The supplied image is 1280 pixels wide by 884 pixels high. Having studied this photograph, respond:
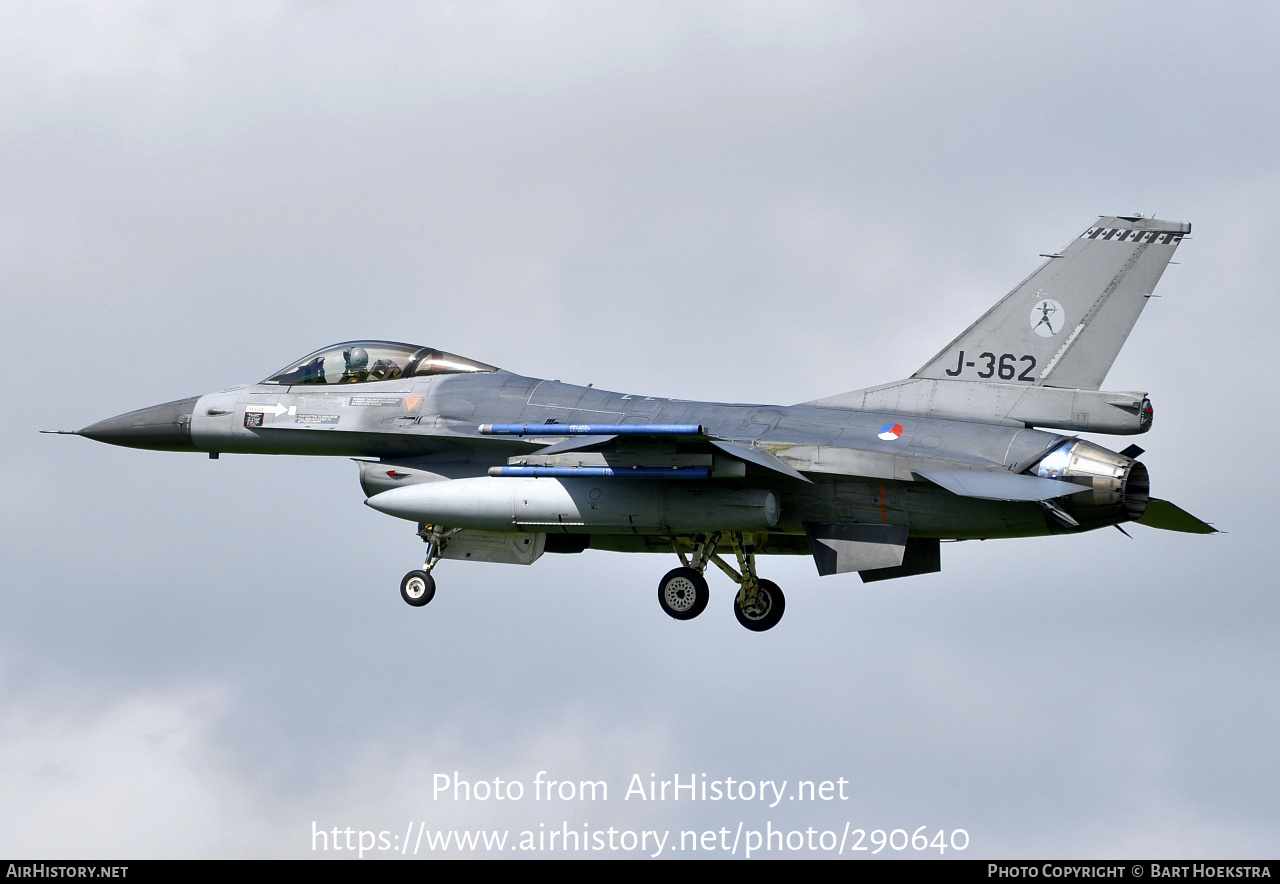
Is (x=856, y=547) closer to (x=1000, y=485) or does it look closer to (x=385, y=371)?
(x=1000, y=485)

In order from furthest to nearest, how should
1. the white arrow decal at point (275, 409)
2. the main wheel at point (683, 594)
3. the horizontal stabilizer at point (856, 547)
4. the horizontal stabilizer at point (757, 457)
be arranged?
the white arrow decal at point (275, 409) < the main wheel at point (683, 594) < the horizontal stabilizer at point (856, 547) < the horizontal stabilizer at point (757, 457)

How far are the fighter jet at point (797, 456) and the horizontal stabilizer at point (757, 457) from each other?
27mm

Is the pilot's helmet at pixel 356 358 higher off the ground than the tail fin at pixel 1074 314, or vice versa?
the tail fin at pixel 1074 314

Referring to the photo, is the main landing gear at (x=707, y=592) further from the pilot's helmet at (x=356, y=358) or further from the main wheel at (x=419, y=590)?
the pilot's helmet at (x=356, y=358)

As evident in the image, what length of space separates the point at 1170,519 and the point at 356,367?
10.1 m

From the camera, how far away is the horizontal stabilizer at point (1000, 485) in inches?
701

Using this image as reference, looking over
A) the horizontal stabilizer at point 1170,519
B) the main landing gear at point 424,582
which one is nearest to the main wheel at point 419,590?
the main landing gear at point 424,582

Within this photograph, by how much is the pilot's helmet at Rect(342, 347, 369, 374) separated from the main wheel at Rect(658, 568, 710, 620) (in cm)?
496

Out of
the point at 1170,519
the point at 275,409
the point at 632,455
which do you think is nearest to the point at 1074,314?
the point at 1170,519

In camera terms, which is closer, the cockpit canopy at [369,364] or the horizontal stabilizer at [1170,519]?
the horizontal stabilizer at [1170,519]

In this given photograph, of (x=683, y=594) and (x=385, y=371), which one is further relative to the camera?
(x=385, y=371)

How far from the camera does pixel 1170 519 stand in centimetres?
1991

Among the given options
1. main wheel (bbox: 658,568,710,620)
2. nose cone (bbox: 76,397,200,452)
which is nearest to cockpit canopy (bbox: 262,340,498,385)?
nose cone (bbox: 76,397,200,452)
